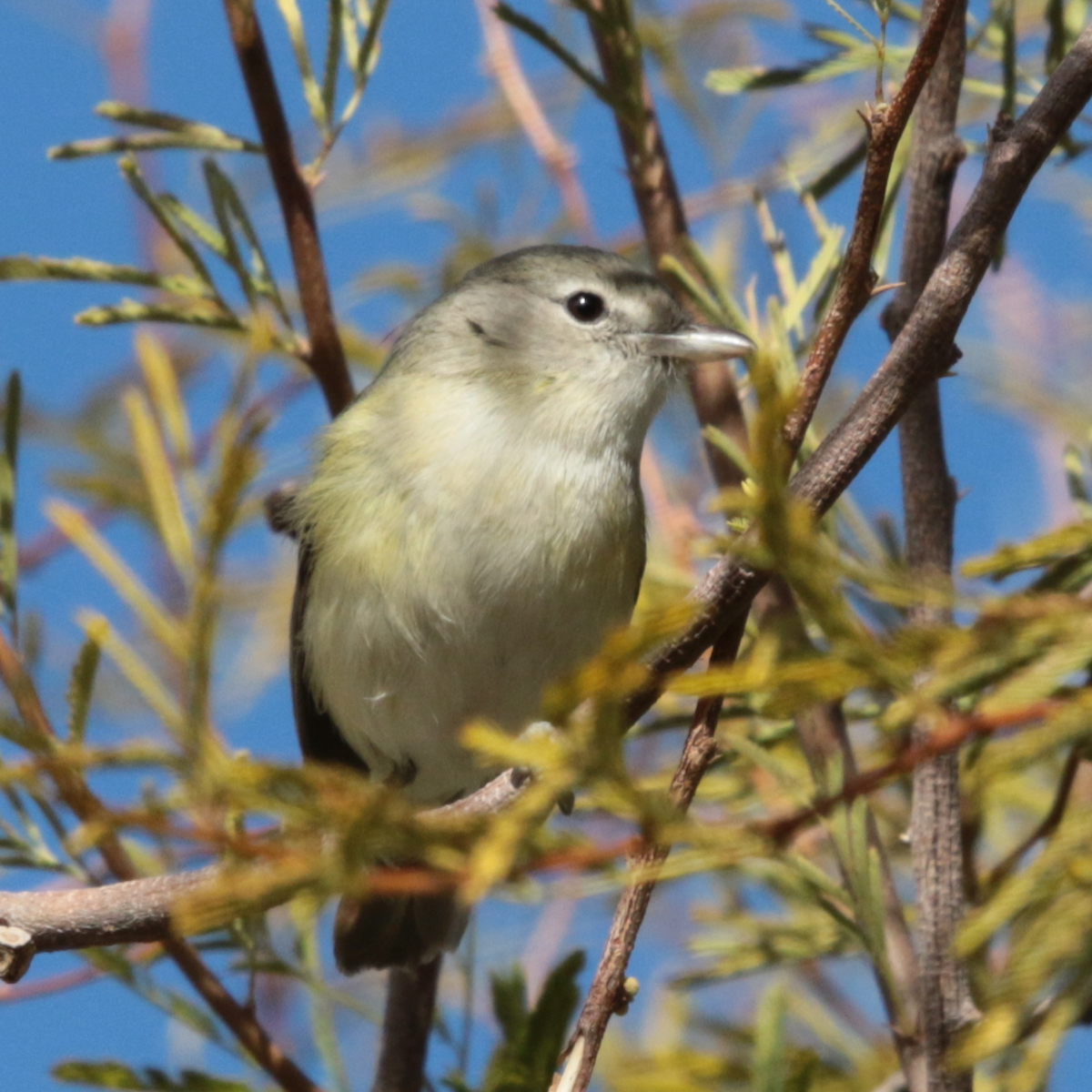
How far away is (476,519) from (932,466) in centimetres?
89

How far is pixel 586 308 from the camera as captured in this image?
3240 millimetres

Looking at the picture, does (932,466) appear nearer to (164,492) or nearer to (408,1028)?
(164,492)

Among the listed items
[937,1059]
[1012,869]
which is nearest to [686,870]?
[937,1059]

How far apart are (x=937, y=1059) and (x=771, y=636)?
44.3 inches

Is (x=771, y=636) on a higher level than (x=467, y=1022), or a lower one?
lower

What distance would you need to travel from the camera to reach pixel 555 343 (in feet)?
10.4

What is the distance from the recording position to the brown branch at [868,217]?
1.45 m

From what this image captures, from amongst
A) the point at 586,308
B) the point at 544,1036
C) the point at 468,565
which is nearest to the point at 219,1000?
the point at 544,1036

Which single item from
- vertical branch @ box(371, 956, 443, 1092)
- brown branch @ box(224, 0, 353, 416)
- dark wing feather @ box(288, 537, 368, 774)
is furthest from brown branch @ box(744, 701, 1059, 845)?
dark wing feather @ box(288, 537, 368, 774)

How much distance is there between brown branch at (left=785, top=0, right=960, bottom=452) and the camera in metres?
1.45

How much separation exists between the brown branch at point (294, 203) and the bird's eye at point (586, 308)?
0.54 meters

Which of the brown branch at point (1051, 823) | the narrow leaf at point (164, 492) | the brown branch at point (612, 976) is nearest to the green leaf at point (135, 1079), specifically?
the brown branch at point (612, 976)

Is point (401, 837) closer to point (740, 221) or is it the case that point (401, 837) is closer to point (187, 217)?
point (187, 217)

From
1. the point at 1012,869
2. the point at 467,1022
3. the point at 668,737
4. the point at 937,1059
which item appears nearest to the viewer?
the point at 937,1059
